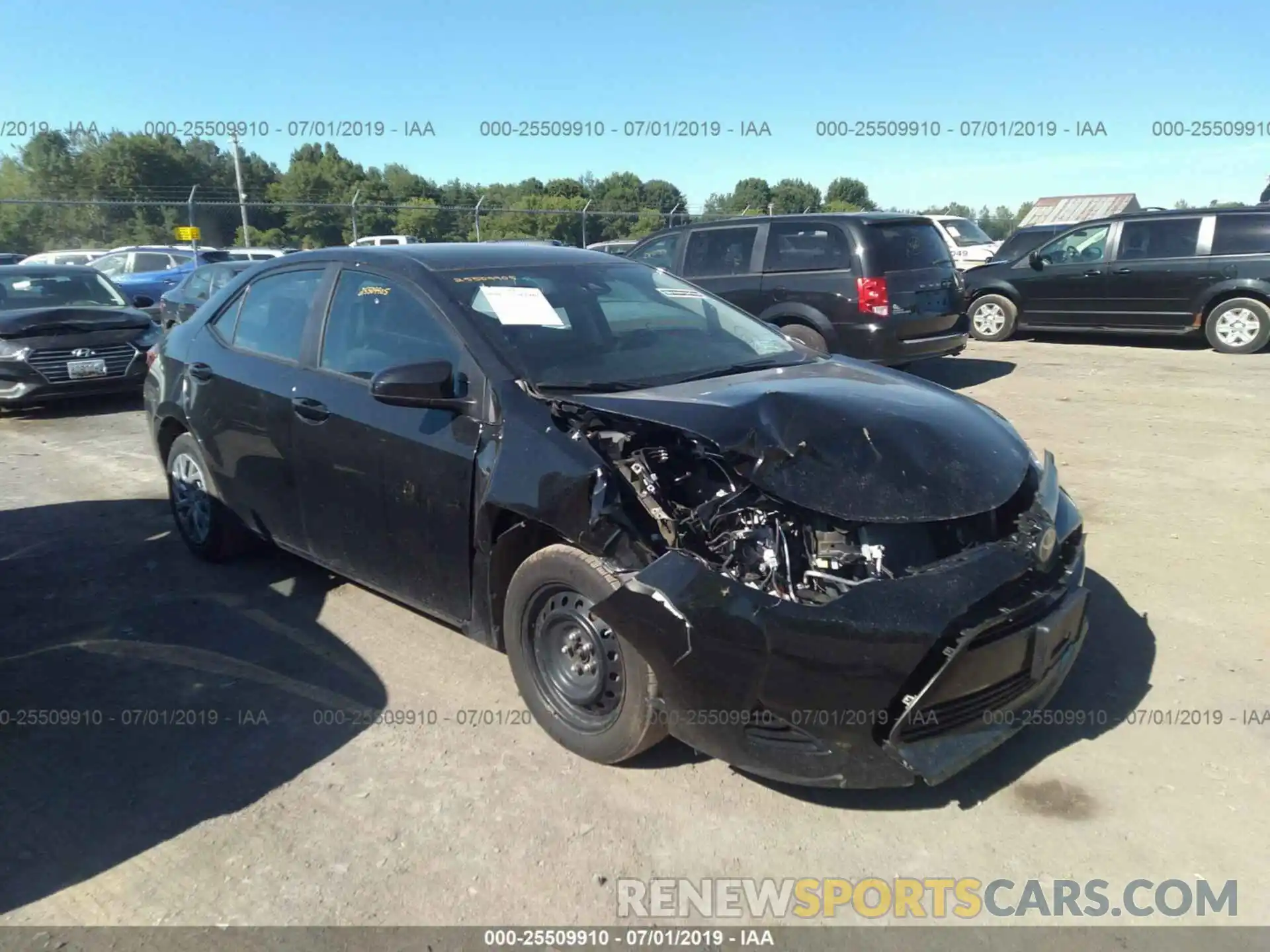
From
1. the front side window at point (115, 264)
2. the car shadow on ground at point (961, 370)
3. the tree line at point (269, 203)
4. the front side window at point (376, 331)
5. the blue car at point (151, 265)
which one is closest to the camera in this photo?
the front side window at point (376, 331)

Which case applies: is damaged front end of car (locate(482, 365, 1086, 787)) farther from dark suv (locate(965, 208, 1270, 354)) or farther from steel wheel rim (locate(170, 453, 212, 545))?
dark suv (locate(965, 208, 1270, 354))

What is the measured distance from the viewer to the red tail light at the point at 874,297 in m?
9.00

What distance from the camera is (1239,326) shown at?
11773 mm

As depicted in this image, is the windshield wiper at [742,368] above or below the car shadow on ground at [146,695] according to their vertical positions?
above

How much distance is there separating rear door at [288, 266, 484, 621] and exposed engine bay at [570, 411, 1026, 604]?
0.67 m

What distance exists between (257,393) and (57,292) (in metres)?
7.97

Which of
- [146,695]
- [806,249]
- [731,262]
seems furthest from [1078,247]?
[146,695]

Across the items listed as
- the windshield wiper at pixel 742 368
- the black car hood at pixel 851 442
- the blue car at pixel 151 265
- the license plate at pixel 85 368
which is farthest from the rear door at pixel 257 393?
the blue car at pixel 151 265

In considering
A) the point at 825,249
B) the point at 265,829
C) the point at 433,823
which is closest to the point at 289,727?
the point at 265,829

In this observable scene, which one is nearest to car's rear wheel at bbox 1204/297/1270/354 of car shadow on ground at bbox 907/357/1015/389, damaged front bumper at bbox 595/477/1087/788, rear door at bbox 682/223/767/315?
car shadow on ground at bbox 907/357/1015/389

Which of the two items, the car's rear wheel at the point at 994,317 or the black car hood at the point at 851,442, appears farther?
the car's rear wheel at the point at 994,317

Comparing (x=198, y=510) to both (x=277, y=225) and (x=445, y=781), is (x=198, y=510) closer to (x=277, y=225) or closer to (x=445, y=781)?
(x=445, y=781)

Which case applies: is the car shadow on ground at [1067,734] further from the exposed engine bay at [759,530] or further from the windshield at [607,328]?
the windshield at [607,328]

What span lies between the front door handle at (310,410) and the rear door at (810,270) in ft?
20.2
